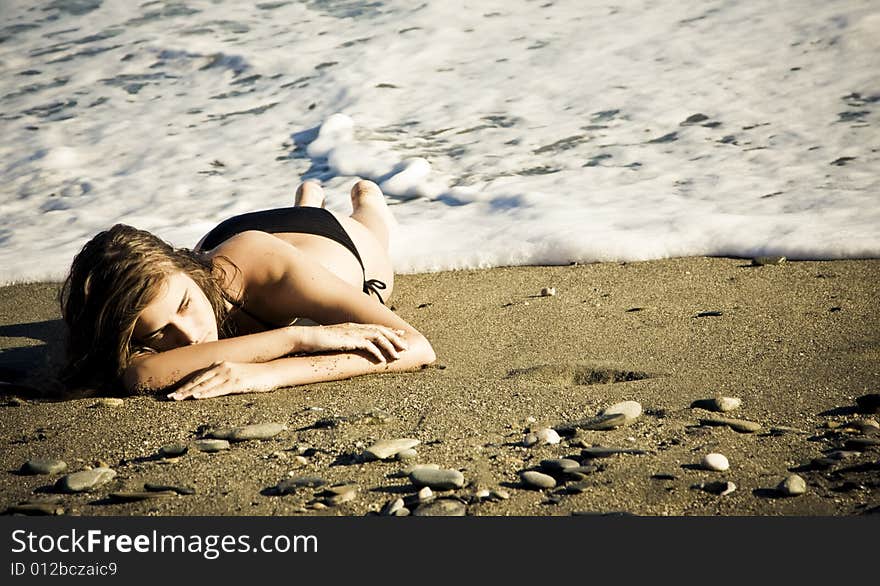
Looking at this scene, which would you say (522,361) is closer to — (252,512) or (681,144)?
(252,512)

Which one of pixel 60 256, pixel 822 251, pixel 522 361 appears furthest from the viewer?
pixel 60 256

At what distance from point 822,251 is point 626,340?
136 centimetres

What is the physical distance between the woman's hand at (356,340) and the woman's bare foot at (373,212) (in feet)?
4.40

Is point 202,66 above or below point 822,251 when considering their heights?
above

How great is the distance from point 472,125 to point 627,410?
4163mm

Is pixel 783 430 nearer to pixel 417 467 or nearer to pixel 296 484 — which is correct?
pixel 417 467

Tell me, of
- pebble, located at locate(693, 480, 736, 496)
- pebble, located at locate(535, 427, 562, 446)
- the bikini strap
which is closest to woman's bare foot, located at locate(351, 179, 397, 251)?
the bikini strap

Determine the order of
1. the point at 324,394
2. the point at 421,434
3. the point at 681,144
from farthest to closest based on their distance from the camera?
the point at 681,144, the point at 324,394, the point at 421,434

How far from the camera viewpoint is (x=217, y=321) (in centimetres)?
337

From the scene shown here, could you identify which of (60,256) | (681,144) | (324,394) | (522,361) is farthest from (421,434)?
(681,144)

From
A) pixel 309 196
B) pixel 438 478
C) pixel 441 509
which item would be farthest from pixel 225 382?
pixel 309 196

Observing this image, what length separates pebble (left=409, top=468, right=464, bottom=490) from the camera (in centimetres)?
224

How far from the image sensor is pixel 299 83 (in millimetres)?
7656

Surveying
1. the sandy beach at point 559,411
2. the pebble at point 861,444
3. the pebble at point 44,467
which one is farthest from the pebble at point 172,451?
the pebble at point 861,444
